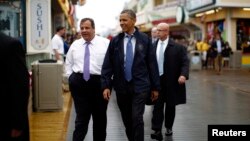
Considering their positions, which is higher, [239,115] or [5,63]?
[5,63]

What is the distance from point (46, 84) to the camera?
10812 millimetres

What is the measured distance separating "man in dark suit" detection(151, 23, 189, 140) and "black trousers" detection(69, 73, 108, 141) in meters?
1.71

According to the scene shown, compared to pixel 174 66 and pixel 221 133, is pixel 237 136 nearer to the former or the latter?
pixel 221 133

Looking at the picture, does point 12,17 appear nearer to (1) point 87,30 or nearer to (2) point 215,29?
(1) point 87,30

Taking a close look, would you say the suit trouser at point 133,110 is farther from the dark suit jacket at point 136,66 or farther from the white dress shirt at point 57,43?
the white dress shirt at point 57,43

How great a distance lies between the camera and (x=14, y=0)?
15.7m

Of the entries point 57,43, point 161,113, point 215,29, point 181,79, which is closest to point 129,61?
point 181,79

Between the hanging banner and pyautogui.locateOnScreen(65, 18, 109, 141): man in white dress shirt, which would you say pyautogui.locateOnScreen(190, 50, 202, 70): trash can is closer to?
the hanging banner

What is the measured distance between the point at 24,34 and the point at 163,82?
9.00 m

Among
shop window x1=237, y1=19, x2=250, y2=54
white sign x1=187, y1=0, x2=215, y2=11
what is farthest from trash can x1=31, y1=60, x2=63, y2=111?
shop window x1=237, y1=19, x2=250, y2=54

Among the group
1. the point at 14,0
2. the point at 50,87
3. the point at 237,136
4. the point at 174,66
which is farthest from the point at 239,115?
the point at 14,0

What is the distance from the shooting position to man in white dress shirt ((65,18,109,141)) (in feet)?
22.7

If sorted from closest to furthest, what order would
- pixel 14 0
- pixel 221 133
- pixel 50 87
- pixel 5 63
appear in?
pixel 5 63, pixel 221 133, pixel 50 87, pixel 14 0

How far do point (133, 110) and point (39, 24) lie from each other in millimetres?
10476
